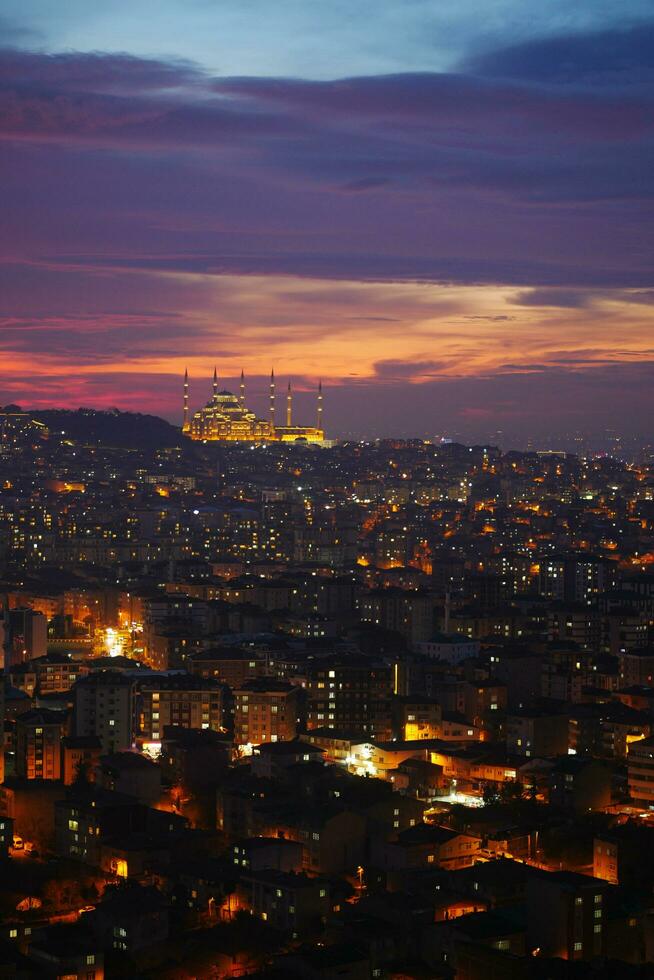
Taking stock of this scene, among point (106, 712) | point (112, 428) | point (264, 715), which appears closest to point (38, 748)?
point (106, 712)

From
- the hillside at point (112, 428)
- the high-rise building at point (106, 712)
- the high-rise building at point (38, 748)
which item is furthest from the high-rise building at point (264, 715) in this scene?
the hillside at point (112, 428)

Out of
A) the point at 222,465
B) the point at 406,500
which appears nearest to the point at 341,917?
the point at 406,500

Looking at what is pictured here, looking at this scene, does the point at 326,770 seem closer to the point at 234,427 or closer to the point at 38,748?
the point at 38,748

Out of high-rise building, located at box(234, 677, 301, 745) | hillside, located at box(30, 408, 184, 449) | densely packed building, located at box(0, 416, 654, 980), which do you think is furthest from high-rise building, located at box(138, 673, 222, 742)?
hillside, located at box(30, 408, 184, 449)

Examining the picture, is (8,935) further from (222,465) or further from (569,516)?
(222,465)

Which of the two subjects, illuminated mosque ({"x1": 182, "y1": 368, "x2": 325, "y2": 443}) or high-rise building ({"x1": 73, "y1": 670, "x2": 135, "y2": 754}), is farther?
illuminated mosque ({"x1": 182, "y1": 368, "x2": 325, "y2": 443})

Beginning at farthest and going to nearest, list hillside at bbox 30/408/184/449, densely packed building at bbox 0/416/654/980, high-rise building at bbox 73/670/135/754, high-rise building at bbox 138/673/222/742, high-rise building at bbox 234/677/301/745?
1. hillside at bbox 30/408/184/449
2. high-rise building at bbox 138/673/222/742
3. high-rise building at bbox 234/677/301/745
4. high-rise building at bbox 73/670/135/754
5. densely packed building at bbox 0/416/654/980

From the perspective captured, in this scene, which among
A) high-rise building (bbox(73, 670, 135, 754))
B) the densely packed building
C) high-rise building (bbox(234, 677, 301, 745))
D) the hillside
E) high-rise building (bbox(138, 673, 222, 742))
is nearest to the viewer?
the densely packed building

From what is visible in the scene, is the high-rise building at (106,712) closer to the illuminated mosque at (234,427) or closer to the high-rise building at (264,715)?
the high-rise building at (264,715)

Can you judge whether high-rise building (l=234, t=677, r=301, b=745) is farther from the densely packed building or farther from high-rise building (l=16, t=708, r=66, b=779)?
high-rise building (l=16, t=708, r=66, b=779)
